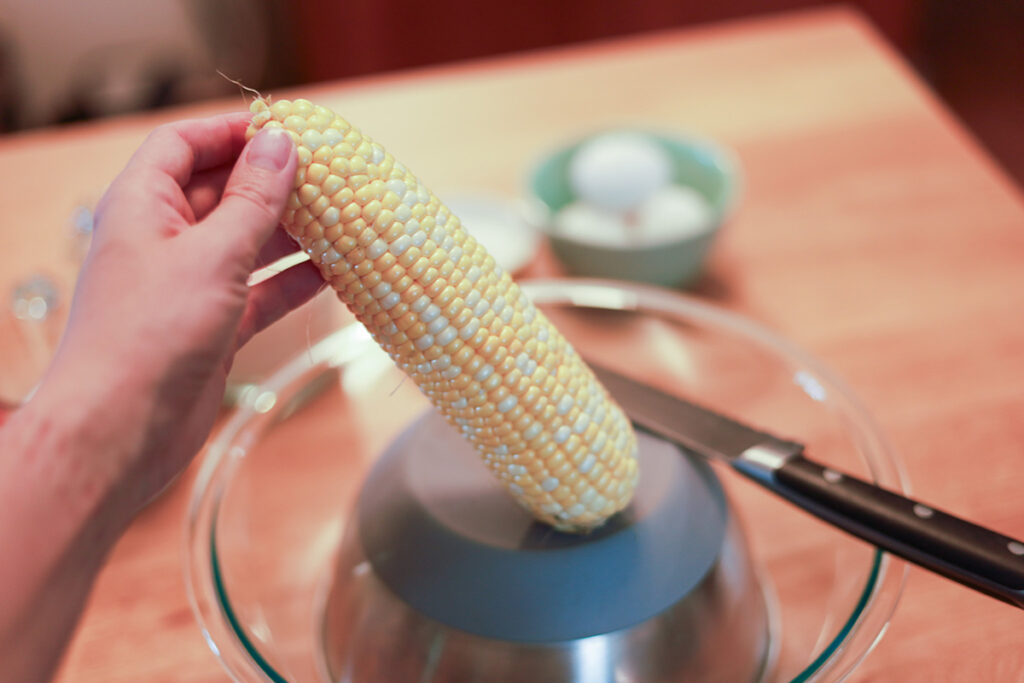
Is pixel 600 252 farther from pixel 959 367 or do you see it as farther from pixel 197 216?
pixel 197 216

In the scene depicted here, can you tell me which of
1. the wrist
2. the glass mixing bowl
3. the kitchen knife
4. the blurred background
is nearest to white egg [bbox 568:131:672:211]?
the glass mixing bowl

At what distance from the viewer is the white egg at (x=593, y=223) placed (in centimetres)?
79

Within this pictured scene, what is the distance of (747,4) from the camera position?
1935mm

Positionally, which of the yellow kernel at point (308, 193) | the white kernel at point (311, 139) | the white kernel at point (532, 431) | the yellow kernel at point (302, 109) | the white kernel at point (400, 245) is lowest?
the white kernel at point (532, 431)

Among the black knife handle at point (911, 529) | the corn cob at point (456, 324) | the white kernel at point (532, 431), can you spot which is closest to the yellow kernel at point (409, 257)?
the corn cob at point (456, 324)

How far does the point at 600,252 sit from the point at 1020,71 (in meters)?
1.59

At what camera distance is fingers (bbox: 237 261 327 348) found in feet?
1.51

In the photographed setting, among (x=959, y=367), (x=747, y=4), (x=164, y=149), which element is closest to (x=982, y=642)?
(x=959, y=367)

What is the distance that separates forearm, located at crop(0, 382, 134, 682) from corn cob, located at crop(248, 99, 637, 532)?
0.12 meters

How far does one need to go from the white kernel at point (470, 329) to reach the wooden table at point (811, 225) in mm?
289

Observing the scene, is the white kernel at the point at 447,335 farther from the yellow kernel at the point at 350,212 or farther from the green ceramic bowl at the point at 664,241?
the green ceramic bowl at the point at 664,241

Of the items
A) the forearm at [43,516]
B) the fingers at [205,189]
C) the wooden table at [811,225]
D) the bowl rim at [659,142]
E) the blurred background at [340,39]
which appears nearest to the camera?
the forearm at [43,516]

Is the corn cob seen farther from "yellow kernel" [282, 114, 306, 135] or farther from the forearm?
the forearm

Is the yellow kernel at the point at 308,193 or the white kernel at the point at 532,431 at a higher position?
the yellow kernel at the point at 308,193
